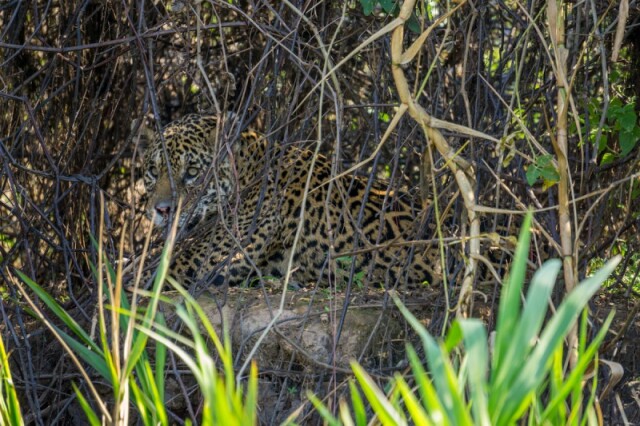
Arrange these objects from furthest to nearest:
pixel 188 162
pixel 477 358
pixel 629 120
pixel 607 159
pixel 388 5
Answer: pixel 188 162
pixel 607 159
pixel 629 120
pixel 388 5
pixel 477 358

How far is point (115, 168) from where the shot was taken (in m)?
6.86

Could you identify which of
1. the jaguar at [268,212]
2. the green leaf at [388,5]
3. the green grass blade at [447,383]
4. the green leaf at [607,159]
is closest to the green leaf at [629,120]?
the green leaf at [607,159]

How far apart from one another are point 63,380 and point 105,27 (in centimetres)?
219

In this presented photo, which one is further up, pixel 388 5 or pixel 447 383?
pixel 388 5

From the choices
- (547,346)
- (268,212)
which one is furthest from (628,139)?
(547,346)

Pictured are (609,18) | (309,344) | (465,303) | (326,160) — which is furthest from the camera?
(326,160)

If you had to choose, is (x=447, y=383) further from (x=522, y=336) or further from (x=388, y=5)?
(x=388, y=5)

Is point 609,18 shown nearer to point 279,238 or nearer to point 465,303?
point 279,238

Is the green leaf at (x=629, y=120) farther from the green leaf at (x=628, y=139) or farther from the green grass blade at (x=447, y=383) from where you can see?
the green grass blade at (x=447, y=383)

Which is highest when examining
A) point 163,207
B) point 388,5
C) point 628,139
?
point 388,5

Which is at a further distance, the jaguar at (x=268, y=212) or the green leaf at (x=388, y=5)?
the jaguar at (x=268, y=212)

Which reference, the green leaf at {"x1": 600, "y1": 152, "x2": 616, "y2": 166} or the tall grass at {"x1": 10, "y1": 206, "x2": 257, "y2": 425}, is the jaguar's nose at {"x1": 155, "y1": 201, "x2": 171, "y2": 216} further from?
the tall grass at {"x1": 10, "y1": 206, "x2": 257, "y2": 425}

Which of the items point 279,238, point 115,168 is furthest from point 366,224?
point 115,168

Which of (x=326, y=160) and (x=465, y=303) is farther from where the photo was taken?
(x=326, y=160)
